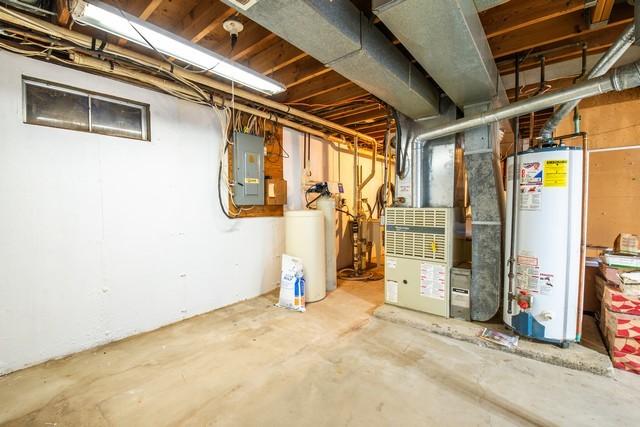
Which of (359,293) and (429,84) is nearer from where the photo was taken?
(429,84)

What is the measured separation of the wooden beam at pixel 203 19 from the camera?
1.90 meters

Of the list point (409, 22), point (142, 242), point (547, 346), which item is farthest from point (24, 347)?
point (547, 346)

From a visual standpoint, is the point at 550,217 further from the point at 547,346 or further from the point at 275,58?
the point at 275,58

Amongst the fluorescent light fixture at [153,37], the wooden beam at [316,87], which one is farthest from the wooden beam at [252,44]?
the wooden beam at [316,87]

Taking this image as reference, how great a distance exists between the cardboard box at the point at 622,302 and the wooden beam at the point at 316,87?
2839 mm

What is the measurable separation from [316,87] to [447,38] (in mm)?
1753

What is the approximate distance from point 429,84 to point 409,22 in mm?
1322

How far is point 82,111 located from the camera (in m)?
2.27

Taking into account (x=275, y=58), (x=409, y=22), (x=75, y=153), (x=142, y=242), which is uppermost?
(x=275, y=58)

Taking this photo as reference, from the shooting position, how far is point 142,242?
2584 mm

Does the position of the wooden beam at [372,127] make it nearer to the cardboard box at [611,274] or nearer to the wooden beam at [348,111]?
the wooden beam at [348,111]

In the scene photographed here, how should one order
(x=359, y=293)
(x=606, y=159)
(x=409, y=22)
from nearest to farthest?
(x=409, y=22)
(x=606, y=159)
(x=359, y=293)

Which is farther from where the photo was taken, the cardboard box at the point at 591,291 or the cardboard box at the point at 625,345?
the cardboard box at the point at 591,291

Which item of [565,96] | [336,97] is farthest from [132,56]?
[565,96]
